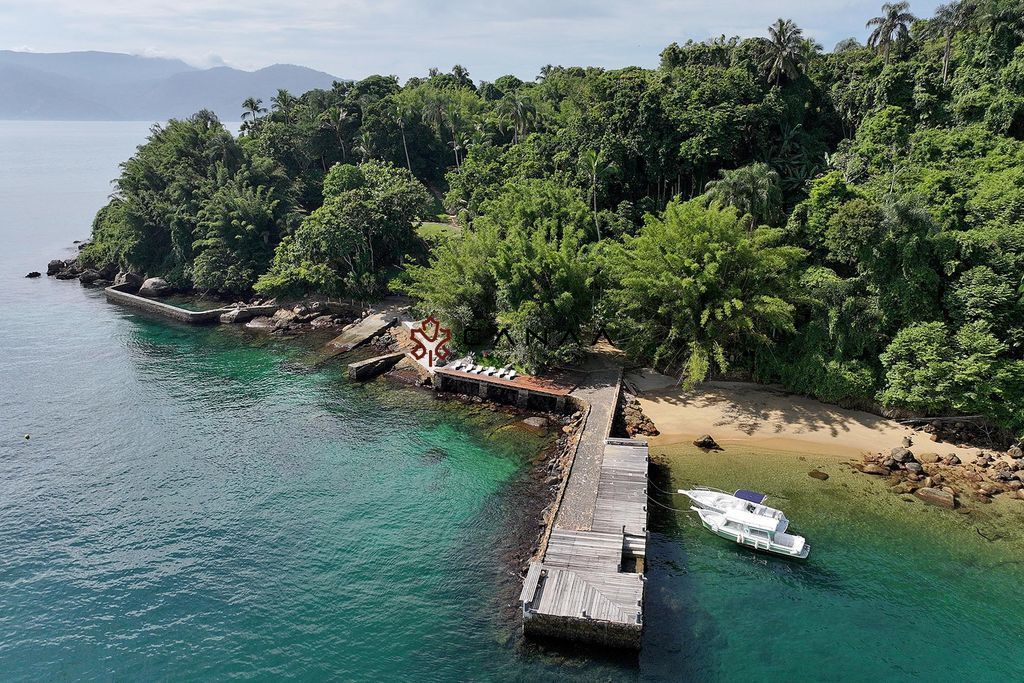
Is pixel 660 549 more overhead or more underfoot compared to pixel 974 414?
more underfoot

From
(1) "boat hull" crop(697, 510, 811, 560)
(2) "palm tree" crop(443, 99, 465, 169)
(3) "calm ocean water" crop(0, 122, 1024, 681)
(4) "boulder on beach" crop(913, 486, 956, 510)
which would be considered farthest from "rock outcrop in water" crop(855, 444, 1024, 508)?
(2) "palm tree" crop(443, 99, 465, 169)

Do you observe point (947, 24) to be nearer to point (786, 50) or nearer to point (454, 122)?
point (786, 50)

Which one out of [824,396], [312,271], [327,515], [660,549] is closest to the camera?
[660,549]

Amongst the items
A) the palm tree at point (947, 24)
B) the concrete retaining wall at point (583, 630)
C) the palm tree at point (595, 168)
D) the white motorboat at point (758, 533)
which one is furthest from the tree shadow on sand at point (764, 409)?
the palm tree at point (947, 24)

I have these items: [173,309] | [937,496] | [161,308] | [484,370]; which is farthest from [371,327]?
[937,496]

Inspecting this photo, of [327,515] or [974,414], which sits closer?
[327,515]

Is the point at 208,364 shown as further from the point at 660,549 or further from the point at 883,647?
the point at 883,647

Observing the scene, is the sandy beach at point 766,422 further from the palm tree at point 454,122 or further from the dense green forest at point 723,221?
the palm tree at point 454,122

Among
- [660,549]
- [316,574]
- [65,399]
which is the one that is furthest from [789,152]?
[65,399]
